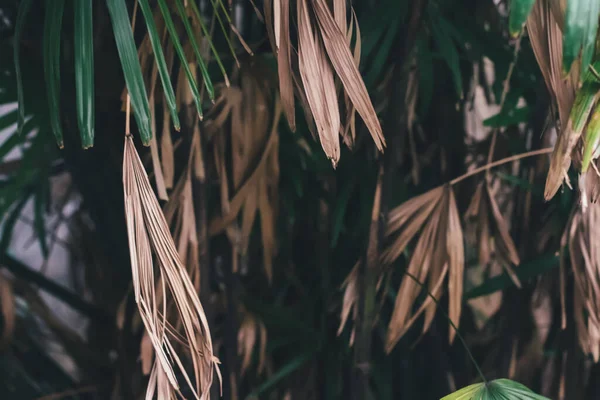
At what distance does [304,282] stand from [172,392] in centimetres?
37

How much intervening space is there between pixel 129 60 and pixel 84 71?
3cm

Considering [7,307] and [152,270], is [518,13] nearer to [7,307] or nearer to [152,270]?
[152,270]

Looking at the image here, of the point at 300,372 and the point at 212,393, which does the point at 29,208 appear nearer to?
the point at 300,372

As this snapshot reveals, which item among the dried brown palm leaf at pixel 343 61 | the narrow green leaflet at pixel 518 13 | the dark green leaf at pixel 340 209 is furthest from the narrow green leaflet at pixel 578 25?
the dark green leaf at pixel 340 209

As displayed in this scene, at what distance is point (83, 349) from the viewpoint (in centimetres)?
88

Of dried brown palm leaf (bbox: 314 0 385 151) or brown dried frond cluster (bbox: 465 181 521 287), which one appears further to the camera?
brown dried frond cluster (bbox: 465 181 521 287)

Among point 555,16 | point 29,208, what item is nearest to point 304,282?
point 555,16

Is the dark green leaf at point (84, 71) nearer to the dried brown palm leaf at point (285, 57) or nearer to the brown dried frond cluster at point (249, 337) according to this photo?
the dried brown palm leaf at point (285, 57)

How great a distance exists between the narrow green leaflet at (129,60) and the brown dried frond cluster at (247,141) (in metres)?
0.21

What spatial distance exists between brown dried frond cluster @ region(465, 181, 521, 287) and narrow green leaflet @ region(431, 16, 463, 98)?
12 cm

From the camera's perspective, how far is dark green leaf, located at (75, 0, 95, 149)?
1.27 feet

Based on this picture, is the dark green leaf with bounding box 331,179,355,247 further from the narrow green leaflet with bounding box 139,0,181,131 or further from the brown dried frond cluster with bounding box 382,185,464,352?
the narrow green leaflet with bounding box 139,0,181,131

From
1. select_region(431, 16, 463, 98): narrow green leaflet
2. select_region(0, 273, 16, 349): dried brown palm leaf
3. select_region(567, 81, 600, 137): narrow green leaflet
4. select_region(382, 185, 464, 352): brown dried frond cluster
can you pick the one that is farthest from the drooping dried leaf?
select_region(0, 273, 16, 349): dried brown palm leaf

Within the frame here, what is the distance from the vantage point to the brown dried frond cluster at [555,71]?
1.29 feet
